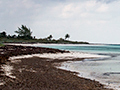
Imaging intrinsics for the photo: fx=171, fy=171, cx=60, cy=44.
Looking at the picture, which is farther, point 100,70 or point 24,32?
point 24,32

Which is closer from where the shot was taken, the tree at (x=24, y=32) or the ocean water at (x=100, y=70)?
the ocean water at (x=100, y=70)

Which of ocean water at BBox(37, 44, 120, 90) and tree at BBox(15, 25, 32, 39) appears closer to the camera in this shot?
ocean water at BBox(37, 44, 120, 90)

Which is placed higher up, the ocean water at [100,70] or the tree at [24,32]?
the tree at [24,32]

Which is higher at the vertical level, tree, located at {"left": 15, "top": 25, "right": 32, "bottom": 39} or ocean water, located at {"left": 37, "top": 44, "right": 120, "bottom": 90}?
tree, located at {"left": 15, "top": 25, "right": 32, "bottom": 39}

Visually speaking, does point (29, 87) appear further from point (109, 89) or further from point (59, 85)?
point (109, 89)

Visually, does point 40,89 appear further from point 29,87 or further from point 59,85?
point 59,85

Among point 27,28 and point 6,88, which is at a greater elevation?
point 27,28

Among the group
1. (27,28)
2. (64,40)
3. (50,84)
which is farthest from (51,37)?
(50,84)

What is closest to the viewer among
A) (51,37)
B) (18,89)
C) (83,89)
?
(18,89)

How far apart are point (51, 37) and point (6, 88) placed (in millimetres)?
158693

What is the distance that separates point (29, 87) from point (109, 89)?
473 centimetres

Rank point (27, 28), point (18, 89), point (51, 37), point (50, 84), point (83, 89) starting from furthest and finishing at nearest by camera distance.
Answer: point (51, 37), point (27, 28), point (50, 84), point (83, 89), point (18, 89)

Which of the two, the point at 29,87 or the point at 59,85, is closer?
the point at 29,87

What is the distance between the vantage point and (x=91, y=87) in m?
10.5
